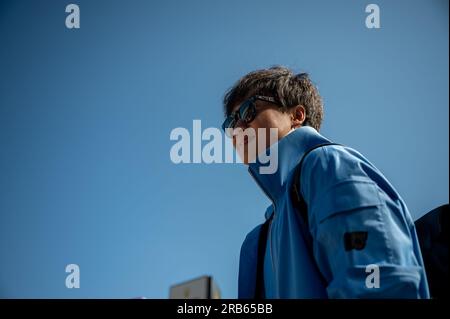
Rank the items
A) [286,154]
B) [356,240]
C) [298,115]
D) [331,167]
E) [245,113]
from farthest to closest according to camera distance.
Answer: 1. [298,115]
2. [245,113]
3. [286,154]
4. [331,167]
5. [356,240]

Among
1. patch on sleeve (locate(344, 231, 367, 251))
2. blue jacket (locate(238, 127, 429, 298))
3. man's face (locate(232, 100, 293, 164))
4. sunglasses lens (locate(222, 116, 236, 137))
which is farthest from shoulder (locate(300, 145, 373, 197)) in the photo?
sunglasses lens (locate(222, 116, 236, 137))

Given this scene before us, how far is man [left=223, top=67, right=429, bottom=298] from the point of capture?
157 cm

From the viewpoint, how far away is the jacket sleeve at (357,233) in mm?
1536

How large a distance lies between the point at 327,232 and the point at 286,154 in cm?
65

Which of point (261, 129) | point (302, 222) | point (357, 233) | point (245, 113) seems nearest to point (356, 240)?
point (357, 233)

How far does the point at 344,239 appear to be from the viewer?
164cm

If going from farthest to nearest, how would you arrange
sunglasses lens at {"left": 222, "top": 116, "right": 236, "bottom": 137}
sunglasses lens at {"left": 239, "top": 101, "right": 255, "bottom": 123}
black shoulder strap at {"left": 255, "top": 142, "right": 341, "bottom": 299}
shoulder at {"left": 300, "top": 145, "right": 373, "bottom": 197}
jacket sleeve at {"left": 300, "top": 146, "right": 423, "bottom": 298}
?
sunglasses lens at {"left": 222, "top": 116, "right": 236, "bottom": 137} < sunglasses lens at {"left": 239, "top": 101, "right": 255, "bottom": 123} < black shoulder strap at {"left": 255, "top": 142, "right": 341, "bottom": 299} < shoulder at {"left": 300, "top": 145, "right": 373, "bottom": 197} < jacket sleeve at {"left": 300, "top": 146, "right": 423, "bottom": 298}

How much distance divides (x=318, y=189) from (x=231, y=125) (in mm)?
1007

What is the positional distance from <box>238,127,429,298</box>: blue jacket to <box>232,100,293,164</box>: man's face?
0.45 m

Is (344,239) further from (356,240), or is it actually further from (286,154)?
(286,154)

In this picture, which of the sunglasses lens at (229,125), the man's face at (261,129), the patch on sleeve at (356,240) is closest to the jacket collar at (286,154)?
the man's face at (261,129)

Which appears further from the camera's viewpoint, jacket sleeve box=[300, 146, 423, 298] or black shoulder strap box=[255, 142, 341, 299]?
black shoulder strap box=[255, 142, 341, 299]

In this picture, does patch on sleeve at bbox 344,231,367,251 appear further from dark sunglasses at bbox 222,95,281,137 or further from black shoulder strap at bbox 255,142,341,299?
dark sunglasses at bbox 222,95,281,137

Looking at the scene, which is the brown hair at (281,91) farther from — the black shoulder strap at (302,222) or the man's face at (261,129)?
the black shoulder strap at (302,222)
